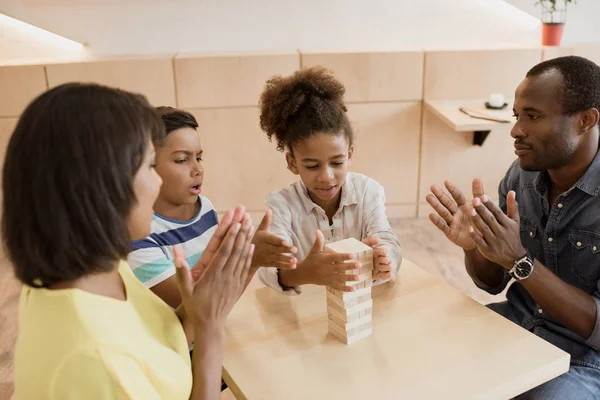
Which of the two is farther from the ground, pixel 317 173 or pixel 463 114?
pixel 317 173

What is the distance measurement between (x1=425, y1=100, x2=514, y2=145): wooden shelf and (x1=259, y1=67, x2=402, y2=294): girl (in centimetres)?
135

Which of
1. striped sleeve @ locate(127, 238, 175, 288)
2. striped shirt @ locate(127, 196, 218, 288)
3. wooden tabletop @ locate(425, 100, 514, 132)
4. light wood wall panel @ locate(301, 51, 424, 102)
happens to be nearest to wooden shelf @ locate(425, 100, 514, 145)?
wooden tabletop @ locate(425, 100, 514, 132)

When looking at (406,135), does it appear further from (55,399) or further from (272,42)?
(55,399)

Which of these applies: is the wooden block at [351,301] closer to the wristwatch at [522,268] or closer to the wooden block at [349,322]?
the wooden block at [349,322]

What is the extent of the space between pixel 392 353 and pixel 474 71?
2.63 m

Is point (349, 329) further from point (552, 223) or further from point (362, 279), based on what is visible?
point (552, 223)

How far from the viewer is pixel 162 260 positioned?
4.63 ft

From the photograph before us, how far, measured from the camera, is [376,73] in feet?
11.0

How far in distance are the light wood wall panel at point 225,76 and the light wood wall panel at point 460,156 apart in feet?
3.29

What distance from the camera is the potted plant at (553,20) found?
11.1ft

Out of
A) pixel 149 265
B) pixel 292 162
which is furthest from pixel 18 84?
pixel 149 265

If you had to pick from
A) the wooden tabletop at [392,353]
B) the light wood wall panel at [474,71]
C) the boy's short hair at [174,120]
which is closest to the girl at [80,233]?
the wooden tabletop at [392,353]

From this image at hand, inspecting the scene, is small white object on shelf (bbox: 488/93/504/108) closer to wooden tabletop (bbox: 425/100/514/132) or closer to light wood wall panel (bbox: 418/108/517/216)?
wooden tabletop (bbox: 425/100/514/132)

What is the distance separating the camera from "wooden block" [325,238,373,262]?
1.19 metres
